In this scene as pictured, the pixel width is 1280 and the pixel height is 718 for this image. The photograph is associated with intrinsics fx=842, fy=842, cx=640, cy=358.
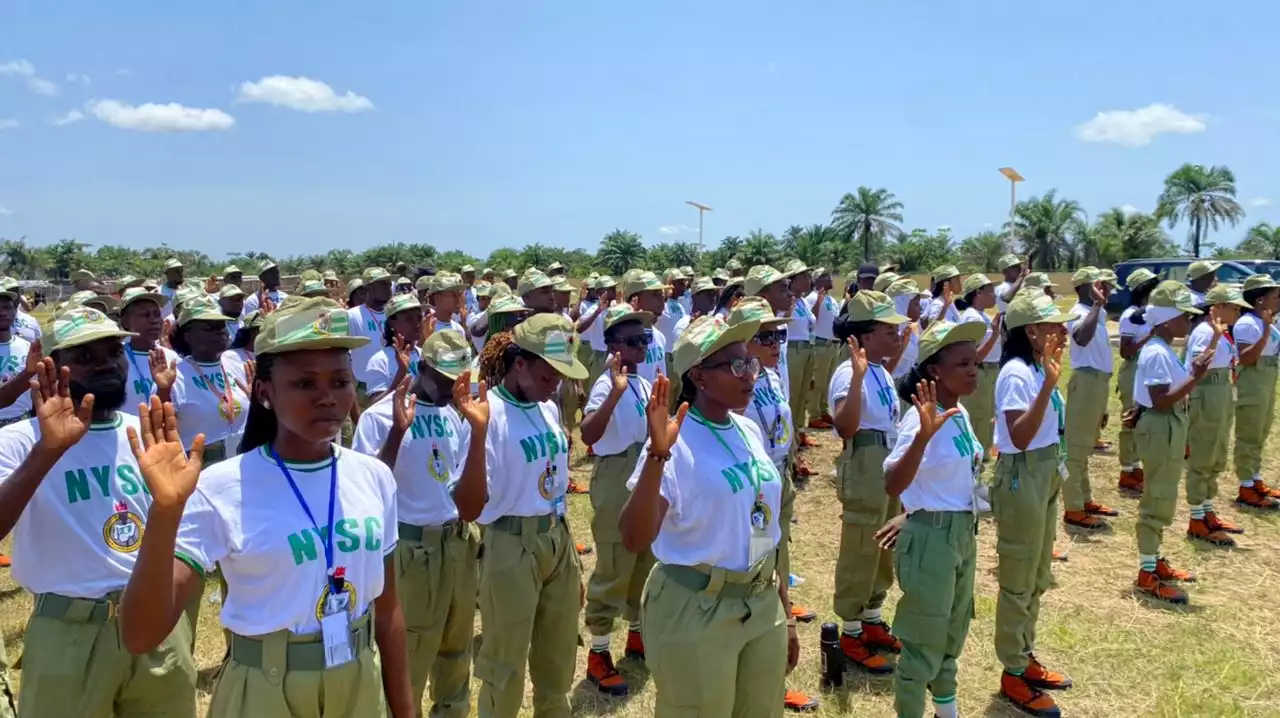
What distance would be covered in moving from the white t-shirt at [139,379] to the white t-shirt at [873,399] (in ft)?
14.4

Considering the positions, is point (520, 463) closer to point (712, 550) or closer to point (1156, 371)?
point (712, 550)

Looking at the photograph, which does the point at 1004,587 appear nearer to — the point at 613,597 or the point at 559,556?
the point at 613,597

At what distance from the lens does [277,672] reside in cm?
237

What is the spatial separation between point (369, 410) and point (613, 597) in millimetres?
2194

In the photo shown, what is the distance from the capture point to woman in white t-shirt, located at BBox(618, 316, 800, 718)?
3.13 meters

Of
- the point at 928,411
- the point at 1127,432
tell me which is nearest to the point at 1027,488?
the point at 928,411

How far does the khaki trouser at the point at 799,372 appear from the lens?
1141cm

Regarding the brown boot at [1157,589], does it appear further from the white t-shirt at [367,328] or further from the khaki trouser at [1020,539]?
the white t-shirt at [367,328]

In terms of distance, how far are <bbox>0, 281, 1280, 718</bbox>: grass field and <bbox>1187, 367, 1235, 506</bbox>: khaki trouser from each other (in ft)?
1.79

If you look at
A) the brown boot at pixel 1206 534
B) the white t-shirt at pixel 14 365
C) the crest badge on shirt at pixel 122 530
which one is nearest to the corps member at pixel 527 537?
the crest badge on shirt at pixel 122 530

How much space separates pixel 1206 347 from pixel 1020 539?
4182mm

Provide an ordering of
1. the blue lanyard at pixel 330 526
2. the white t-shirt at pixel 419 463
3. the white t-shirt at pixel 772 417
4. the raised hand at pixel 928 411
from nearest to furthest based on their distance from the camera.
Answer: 1. the blue lanyard at pixel 330 526
2. the raised hand at pixel 928 411
3. the white t-shirt at pixel 419 463
4. the white t-shirt at pixel 772 417

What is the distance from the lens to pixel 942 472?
4355 millimetres

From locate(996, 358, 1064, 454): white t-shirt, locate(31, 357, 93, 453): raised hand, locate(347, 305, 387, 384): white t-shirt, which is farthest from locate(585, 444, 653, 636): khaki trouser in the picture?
locate(347, 305, 387, 384): white t-shirt
